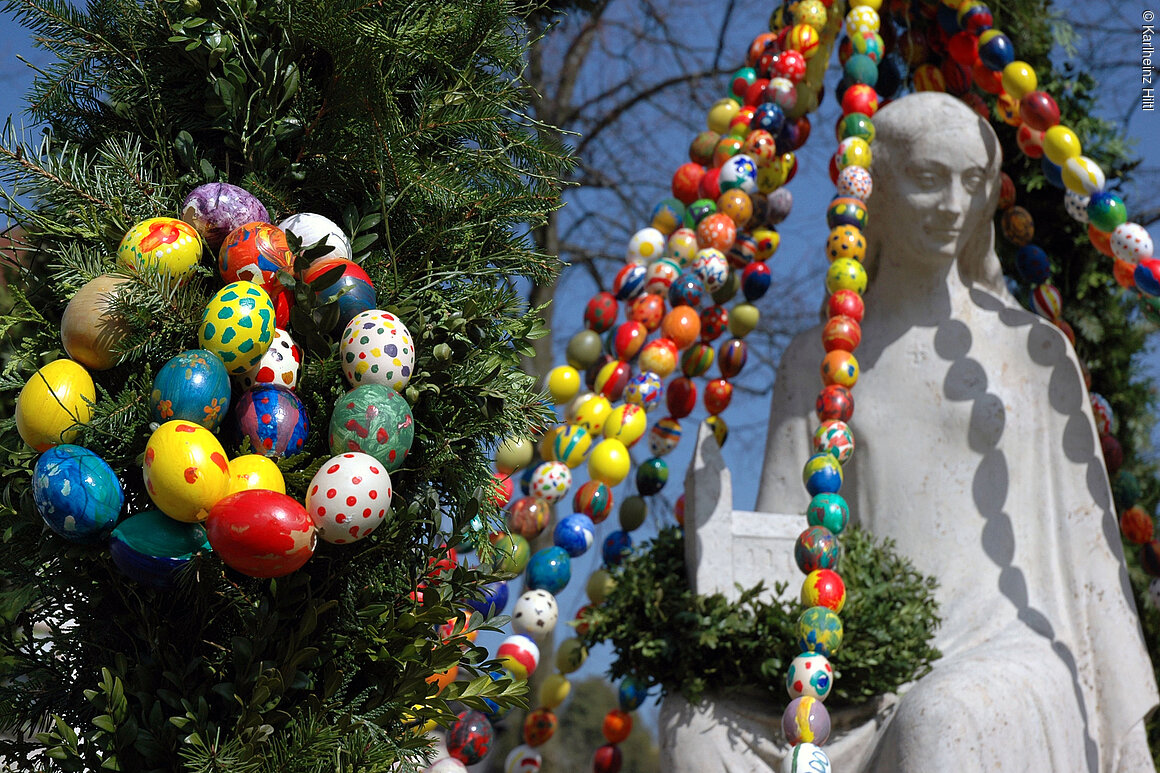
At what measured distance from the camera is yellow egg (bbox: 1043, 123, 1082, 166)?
133 inches

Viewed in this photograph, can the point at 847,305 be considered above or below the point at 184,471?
above

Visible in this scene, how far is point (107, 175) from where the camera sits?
68.5 inches

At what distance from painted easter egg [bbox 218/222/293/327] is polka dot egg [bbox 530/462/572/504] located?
1431 millimetres

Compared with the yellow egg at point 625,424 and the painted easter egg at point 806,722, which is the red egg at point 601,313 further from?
the painted easter egg at point 806,722

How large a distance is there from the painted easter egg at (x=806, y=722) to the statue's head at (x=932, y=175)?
64.8 inches

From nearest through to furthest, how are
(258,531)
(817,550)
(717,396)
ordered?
(258,531) < (817,550) < (717,396)

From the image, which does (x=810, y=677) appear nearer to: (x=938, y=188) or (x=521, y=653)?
(x=521, y=653)

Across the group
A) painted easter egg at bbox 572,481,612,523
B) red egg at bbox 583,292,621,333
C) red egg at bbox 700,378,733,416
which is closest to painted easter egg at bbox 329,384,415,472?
painted easter egg at bbox 572,481,612,523

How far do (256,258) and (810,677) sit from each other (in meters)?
1.56

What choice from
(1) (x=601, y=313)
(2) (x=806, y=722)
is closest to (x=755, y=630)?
(2) (x=806, y=722)

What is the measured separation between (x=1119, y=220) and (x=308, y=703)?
266 cm

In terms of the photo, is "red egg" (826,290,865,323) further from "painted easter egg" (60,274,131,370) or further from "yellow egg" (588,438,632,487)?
"painted easter egg" (60,274,131,370)

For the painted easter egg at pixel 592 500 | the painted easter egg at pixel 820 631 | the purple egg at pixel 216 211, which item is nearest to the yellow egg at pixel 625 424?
the painted easter egg at pixel 592 500

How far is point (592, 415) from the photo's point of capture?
3211mm
